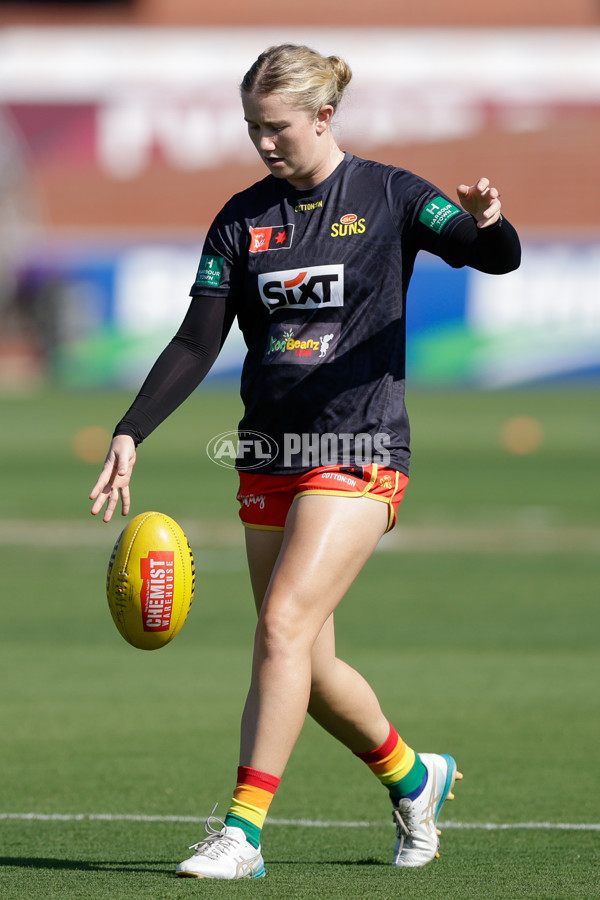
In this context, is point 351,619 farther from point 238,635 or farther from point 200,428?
point 200,428

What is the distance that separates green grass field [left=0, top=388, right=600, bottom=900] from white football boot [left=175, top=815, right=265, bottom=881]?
0.18 ft

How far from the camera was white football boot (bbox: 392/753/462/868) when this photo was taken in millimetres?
4754

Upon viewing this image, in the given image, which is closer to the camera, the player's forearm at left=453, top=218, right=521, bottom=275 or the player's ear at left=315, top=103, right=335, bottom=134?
the player's forearm at left=453, top=218, right=521, bottom=275

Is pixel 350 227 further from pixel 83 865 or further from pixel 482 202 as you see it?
pixel 83 865

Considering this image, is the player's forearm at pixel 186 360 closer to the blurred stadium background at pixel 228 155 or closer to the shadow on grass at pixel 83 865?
the shadow on grass at pixel 83 865

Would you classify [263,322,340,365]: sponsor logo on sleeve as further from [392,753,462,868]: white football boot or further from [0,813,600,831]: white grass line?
[0,813,600,831]: white grass line

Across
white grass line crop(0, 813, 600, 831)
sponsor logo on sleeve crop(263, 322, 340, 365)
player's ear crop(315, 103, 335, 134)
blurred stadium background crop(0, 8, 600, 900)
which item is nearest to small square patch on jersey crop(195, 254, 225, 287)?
sponsor logo on sleeve crop(263, 322, 340, 365)

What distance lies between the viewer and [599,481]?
1873cm

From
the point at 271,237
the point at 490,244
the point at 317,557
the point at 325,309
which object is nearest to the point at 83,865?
the point at 317,557

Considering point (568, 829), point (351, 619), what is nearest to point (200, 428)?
point (351, 619)

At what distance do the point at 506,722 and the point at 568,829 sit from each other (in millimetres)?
1981

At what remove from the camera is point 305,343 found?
4602mm

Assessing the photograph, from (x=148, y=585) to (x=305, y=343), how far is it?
3.03 feet

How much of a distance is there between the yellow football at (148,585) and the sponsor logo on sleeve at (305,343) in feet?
2.30
